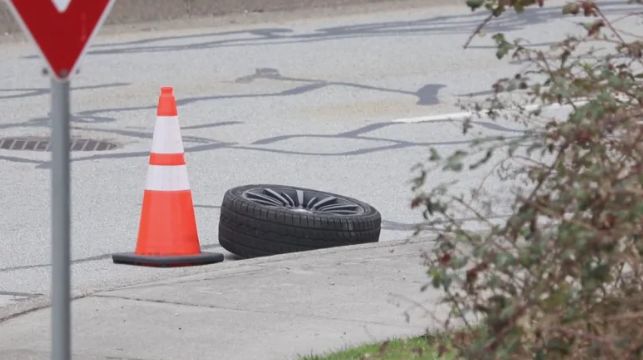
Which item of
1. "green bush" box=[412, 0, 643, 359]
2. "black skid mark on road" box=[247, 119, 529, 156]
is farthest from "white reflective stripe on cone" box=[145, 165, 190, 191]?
"green bush" box=[412, 0, 643, 359]

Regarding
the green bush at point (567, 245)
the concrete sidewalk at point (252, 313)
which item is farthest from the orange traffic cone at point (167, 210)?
the green bush at point (567, 245)

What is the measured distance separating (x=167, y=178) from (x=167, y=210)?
165 mm

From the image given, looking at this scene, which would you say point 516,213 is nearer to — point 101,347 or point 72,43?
point 72,43

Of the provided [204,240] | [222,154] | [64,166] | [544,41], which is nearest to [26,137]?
[222,154]

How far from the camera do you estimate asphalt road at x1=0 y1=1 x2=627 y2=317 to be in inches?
345

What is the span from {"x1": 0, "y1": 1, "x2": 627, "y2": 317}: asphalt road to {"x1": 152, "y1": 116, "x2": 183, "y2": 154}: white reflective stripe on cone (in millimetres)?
616

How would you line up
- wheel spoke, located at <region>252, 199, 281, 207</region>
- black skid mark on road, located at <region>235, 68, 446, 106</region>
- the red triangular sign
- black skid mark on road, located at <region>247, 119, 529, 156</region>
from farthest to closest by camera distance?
1. black skid mark on road, located at <region>235, 68, 446, 106</region>
2. black skid mark on road, located at <region>247, 119, 529, 156</region>
3. wheel spoke, located at <region>252, 199, 281, 207</region>
4. the red triangular sign

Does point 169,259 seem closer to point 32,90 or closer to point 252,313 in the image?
point 252,313

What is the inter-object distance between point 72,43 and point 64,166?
368 mm

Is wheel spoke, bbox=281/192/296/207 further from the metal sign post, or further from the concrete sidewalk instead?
the metal sign post

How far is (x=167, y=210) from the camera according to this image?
7.77m

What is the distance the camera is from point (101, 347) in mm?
5922

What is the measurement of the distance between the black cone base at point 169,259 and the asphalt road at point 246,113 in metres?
0.06

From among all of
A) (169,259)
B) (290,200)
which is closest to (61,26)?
(169,259)
